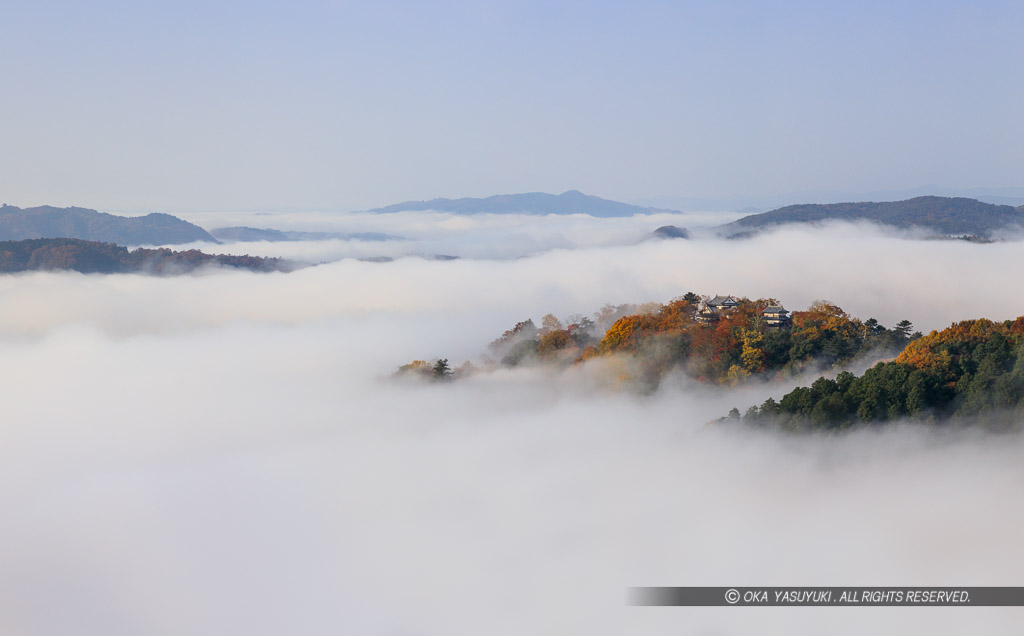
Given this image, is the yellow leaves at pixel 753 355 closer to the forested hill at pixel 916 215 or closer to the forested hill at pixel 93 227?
the forested hill at pixel 916 215

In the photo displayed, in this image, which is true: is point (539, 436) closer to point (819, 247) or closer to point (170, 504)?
point (170, 504)

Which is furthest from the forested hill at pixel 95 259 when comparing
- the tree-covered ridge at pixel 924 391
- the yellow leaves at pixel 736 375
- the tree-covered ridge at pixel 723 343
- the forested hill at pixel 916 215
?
the tree-covered ridge at pixel 924 391

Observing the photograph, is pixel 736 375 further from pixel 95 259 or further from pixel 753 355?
pixel 95 259

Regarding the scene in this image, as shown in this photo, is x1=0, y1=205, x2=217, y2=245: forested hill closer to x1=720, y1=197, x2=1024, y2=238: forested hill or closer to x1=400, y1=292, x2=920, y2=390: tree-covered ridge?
x1=720, y1=197, x2=1024, y2=238: forested hill

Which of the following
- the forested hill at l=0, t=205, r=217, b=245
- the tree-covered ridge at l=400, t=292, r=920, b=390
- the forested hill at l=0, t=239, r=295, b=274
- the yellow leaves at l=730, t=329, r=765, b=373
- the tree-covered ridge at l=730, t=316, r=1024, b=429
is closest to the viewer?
the tree-covered ridge at l=730, t=316, r=1024, b=429

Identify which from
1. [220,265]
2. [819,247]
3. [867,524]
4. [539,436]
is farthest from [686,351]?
[220,265]

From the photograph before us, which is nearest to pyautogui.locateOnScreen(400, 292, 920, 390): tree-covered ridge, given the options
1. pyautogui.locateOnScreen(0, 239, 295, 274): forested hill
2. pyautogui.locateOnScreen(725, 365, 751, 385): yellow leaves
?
pyautogui.locateOnScreen(725, 365, 751, 385): yellow leaves
